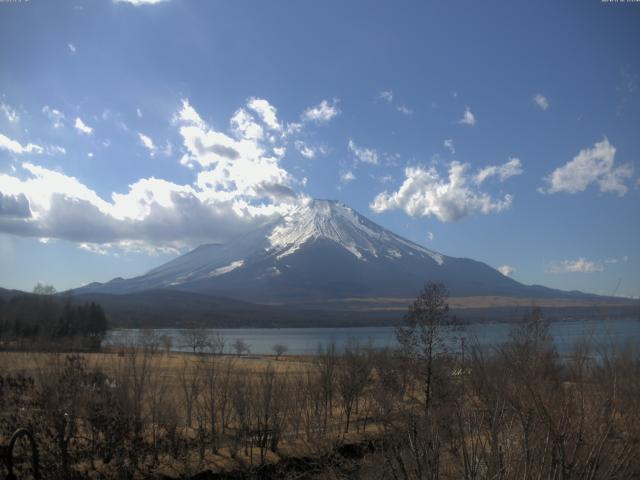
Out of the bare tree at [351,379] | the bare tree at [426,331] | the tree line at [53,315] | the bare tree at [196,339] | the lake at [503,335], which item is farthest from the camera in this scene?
the bare tree at [196,339]

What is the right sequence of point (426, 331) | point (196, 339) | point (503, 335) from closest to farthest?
point (426, 331)
point (503, 335)
point (196, 339)

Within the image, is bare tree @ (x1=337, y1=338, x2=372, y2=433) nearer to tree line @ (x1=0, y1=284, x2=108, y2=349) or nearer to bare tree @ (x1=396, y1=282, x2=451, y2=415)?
bare tree @ (x1=396, y1=282, x2=451, y2=415)

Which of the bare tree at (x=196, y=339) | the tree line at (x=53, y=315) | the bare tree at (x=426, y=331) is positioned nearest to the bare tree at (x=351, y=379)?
the bare tree at (x=426, y=331)

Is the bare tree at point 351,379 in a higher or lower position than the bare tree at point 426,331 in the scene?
lower

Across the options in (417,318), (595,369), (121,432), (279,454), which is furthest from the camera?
(417,318)

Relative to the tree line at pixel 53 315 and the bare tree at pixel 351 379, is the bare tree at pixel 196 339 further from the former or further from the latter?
the bare tree at pixel 351 379

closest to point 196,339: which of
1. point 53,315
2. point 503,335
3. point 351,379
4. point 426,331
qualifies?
point 53,315

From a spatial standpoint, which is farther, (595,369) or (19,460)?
(19,460)

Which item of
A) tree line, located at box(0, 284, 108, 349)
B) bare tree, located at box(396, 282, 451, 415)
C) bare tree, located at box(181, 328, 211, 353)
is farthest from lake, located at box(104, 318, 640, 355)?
tree line, located at box(0, 284, 108, 349)

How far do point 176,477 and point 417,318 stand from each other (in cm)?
1268

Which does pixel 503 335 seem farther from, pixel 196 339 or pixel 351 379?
pixel 196 339

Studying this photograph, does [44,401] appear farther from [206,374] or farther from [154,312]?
[154,312]

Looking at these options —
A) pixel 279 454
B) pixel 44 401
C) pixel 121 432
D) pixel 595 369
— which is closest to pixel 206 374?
pixel 279 454

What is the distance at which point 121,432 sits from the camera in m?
12.2
